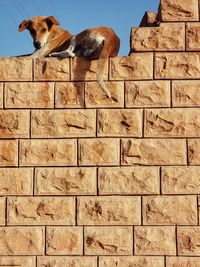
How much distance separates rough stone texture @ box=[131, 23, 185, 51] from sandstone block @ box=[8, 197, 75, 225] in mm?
2110

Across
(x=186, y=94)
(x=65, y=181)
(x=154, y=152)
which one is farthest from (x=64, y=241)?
(x=186, y=94)

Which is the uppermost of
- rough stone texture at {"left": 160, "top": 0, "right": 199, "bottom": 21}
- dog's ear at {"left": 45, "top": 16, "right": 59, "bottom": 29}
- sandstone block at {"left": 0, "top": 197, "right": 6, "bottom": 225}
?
dog's ear at {"left": 45, "top": 16, "right": 59, "bottom": 29}

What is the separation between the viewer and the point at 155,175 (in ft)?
19.3

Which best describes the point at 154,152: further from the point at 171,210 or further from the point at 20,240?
the point at 20,240

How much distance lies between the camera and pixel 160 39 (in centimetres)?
609

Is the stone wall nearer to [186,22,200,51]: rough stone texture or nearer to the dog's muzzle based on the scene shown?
[186,22,200,51]: rough stone texture

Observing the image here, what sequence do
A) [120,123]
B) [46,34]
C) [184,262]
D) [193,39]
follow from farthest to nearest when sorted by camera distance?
[46,34] → [193,39] → [120,123] → [184,262]

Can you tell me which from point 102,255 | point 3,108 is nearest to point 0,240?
point 102,255

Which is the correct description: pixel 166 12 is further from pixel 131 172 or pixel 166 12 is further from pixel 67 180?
pixel 67 180

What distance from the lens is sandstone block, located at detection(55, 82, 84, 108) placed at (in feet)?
19.8

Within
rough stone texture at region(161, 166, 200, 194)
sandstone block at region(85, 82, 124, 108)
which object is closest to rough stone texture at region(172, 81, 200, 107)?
sandstone block at region(85, 82, 124, 108)

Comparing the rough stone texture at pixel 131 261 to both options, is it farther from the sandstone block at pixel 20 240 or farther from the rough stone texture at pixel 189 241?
the sandstone block at pixel 20 240

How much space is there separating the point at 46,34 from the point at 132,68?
5.27 ft

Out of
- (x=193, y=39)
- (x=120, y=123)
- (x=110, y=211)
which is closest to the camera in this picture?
(x=110, y=211)
